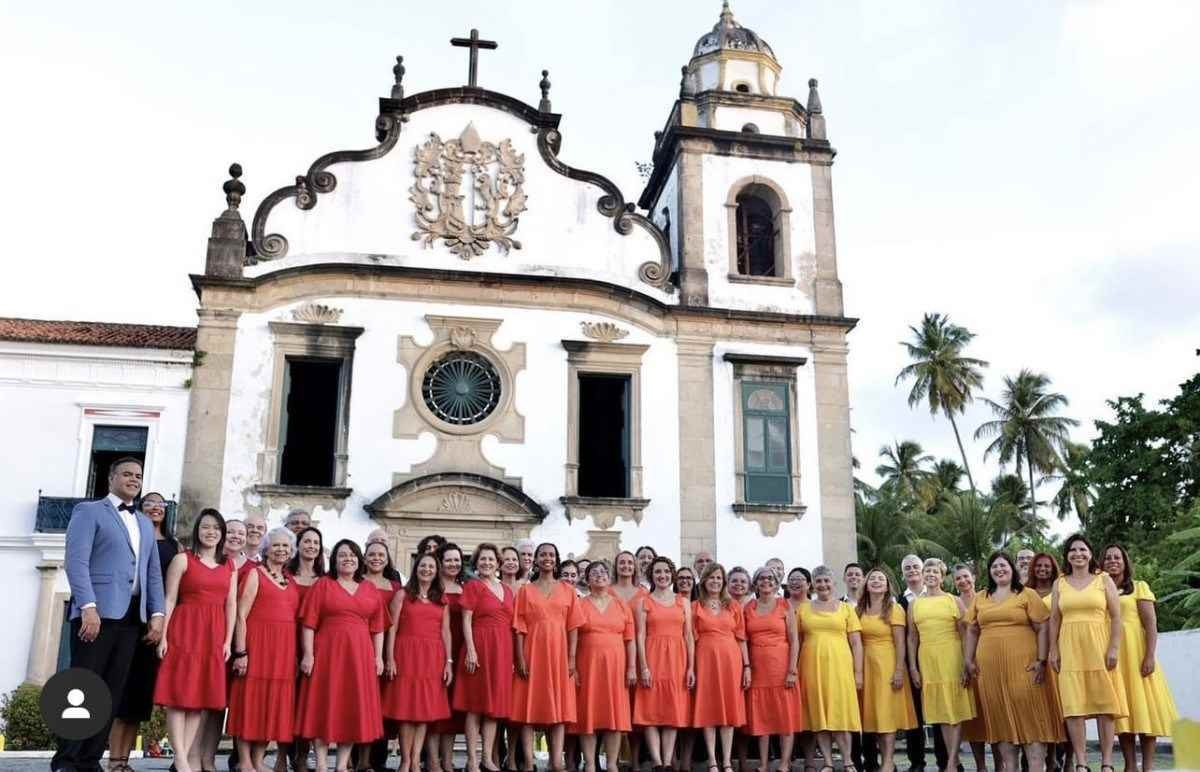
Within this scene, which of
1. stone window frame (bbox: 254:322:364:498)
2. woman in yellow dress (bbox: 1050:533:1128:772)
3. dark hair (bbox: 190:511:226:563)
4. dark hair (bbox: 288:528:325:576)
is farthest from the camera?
stone window frame (bbox: 254:322:364:498)

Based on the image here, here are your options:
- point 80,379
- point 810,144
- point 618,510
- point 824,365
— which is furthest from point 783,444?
point 80,379

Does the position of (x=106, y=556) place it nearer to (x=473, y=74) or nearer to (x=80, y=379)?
(x=80, y=379)

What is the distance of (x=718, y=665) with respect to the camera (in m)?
8.61

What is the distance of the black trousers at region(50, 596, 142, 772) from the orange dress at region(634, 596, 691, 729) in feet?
12.3

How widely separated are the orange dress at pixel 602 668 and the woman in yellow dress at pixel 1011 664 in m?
2.69

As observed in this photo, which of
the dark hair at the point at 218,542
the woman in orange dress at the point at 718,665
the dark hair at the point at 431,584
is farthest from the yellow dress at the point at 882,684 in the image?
the dark hair at the point at 218,542

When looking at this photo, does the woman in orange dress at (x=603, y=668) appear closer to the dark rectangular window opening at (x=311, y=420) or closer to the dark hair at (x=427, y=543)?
the dark hair at (x=427, y=543)

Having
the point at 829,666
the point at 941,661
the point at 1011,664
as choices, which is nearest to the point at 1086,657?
the point at 1011,664

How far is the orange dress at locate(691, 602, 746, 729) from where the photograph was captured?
853 centimetres

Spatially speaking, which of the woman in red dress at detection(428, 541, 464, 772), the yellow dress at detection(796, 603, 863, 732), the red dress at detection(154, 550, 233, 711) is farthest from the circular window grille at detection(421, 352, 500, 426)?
the red dress at detection(154, 550, 233, 711)

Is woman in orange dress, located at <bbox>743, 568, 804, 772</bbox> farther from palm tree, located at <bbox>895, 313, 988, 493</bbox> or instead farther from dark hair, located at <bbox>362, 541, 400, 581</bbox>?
palm tree, located at <bbox>895, 313, 988, 493</bbox>

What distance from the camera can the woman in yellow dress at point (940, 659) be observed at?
332 inches

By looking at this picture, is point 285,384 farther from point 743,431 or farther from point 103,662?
point 103,662

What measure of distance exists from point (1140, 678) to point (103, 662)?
696cm
